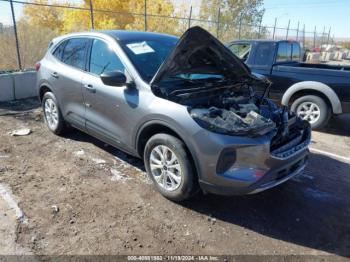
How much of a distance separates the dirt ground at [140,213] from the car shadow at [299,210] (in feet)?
0.04

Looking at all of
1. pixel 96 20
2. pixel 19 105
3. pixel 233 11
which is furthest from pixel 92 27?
pixel 233 11

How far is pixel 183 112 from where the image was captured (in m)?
3.15

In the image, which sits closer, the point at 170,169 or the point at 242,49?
the point at 170,169

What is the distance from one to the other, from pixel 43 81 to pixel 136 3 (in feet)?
63.1

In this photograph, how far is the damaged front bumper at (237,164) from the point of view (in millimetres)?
2939

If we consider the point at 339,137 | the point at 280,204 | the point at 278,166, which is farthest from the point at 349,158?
the point at 278,166

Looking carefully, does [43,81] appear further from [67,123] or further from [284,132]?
[284,132]

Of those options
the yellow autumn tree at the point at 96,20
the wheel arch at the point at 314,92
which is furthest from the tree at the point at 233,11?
the wheel arch at the point at 314,92

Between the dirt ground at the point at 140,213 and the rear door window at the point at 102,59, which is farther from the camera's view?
the rear door window at the point at 102,59

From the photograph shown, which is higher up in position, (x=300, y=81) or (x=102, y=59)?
(x=102, y=59)

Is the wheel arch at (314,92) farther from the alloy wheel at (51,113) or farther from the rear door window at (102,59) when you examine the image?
the alloy wheel at (51,113)

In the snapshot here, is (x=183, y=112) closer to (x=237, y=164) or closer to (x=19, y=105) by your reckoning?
(x=237, y=164)

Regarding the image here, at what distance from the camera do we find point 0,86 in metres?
7.34

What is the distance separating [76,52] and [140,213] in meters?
2.69
